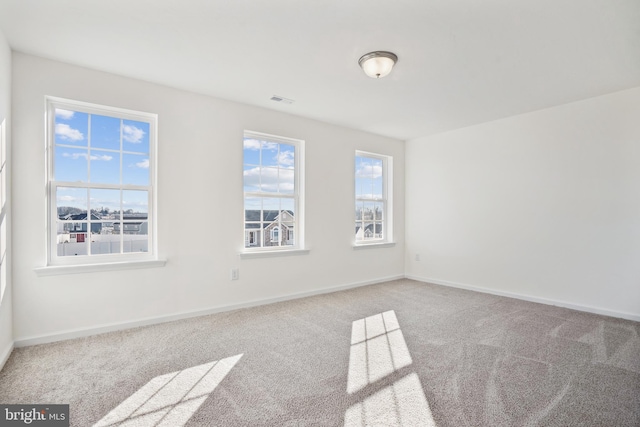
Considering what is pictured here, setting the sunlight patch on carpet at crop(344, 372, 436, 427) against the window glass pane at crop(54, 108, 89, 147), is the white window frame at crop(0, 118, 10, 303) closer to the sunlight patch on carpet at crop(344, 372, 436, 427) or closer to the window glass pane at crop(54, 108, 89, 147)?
the window glass pane at crop(54, 108, 89, 147)

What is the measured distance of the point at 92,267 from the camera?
2.96 m

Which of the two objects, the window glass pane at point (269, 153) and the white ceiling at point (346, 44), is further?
the window glass pane at point (269, 153)

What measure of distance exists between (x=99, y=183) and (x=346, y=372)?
2840mm

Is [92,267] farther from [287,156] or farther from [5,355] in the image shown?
[287,156]

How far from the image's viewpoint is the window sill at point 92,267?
2773 millimetres

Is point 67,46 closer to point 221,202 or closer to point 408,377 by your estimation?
point 221,202

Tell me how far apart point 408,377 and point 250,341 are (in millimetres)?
1380

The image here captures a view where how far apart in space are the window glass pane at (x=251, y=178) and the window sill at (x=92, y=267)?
1320 mm

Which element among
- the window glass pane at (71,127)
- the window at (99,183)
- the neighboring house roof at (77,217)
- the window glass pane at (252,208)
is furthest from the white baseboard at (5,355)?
the window glass pane at (252,208)

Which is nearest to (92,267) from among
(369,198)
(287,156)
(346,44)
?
(287,156)

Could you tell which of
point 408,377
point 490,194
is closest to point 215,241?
point 408,377

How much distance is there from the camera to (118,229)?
126 inches

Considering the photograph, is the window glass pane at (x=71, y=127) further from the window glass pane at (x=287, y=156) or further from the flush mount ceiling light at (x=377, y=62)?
the flush mount ceiling light at (x=377, y=62)

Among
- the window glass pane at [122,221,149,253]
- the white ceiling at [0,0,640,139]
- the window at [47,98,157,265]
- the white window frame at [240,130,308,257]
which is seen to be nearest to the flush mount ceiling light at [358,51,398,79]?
the white ceiling at [0,0,640,139]
